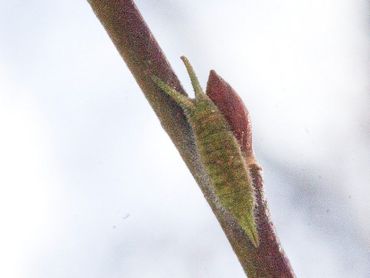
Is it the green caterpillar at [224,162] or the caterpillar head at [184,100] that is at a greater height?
the caterpillar head at [184,100]

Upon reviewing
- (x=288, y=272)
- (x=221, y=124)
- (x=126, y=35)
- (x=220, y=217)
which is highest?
(x=126, y=35)

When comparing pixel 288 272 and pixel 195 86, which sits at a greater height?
pixel 195 86

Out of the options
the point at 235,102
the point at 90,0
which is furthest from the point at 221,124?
the point at 90,0

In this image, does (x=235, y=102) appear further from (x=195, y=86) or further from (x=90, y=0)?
(x=90, y=0)

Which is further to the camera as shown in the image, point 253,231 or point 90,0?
point 90,0

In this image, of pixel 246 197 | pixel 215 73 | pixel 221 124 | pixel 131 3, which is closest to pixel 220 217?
pixel 246 197
